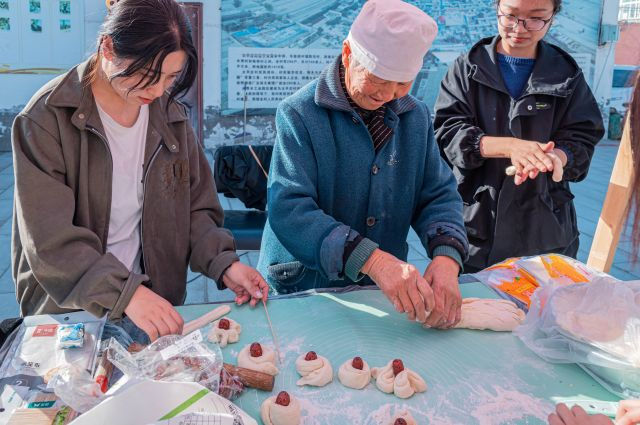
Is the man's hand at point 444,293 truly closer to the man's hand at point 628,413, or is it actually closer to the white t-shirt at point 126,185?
the man's hand at point 628,413

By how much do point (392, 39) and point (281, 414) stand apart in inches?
38.6

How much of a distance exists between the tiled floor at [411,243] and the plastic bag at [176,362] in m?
1.58

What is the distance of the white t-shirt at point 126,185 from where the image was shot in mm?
1660

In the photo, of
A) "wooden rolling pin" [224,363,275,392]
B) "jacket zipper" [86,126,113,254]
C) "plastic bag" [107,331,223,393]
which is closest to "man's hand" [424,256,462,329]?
"wooden rolling pin" [224,363,275,392]

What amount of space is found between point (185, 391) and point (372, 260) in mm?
709

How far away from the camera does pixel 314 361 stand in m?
1.43

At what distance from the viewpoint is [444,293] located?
1.66m

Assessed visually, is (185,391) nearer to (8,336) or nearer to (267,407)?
(267,407)

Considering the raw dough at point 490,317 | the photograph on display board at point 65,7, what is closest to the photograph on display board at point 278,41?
the photograph on display board at point 65,7

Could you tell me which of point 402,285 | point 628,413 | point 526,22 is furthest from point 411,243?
point 628,413

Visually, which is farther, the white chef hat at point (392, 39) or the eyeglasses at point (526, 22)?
the eyeglasses at point (526, 22)

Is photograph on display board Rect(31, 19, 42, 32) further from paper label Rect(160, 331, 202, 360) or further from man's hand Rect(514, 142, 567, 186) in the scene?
paper label Rect(160, 331, 202, 360)

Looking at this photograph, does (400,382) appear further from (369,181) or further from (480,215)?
(480,215)

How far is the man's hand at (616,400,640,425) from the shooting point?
1.16 m
